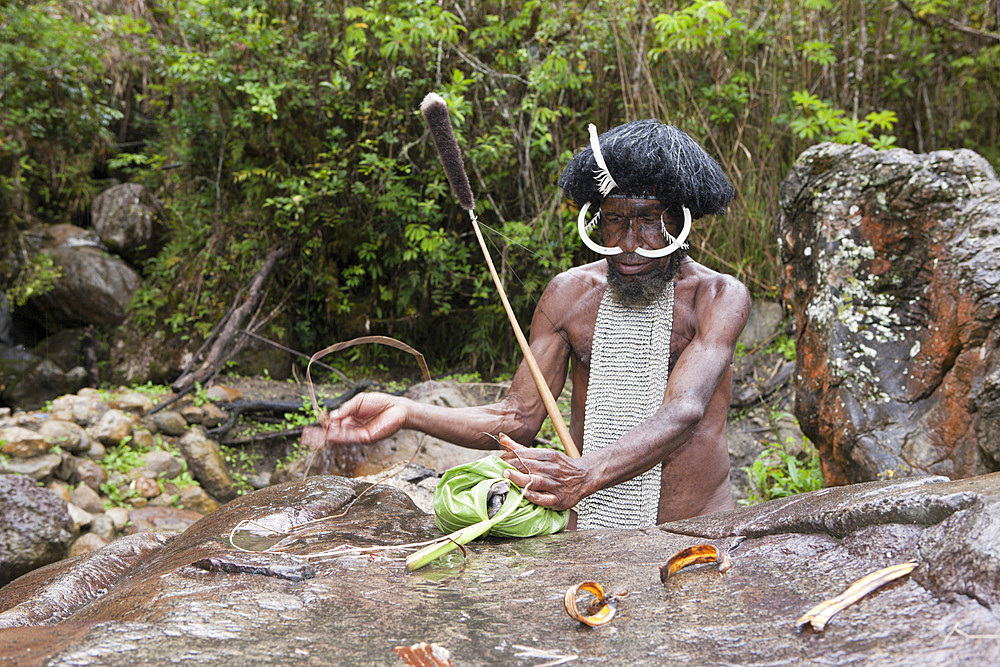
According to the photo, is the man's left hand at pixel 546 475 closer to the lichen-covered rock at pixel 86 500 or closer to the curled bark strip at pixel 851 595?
the curled bark strip at pixel 851 595

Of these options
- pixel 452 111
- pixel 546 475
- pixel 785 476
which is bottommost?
pixel 785 476

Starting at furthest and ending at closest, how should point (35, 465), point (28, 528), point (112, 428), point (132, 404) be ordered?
1. point (132, 404)
2. point (112, 428)
3. point (35, 465)
4. point (28, 528)

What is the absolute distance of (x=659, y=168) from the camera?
2387 mm

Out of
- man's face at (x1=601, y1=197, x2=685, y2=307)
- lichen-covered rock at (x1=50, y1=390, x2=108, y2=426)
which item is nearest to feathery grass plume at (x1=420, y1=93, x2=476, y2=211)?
man's face at (x1=601, y1=197, x2=685, y2=307)

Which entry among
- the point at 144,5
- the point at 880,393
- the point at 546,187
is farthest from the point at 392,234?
the point at 880,393

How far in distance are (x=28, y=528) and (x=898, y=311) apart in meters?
4.47

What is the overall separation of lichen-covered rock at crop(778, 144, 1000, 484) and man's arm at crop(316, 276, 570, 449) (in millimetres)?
1439

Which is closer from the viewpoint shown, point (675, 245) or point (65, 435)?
point (675, 245)

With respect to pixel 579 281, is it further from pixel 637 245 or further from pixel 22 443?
pixel 22 443

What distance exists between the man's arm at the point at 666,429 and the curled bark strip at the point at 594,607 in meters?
0.54

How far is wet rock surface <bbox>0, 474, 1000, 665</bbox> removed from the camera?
1.12m

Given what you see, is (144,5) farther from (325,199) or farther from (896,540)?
(896,540)

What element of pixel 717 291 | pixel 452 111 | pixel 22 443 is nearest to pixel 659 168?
pixel 717 291

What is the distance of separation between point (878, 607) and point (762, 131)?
5.91m
